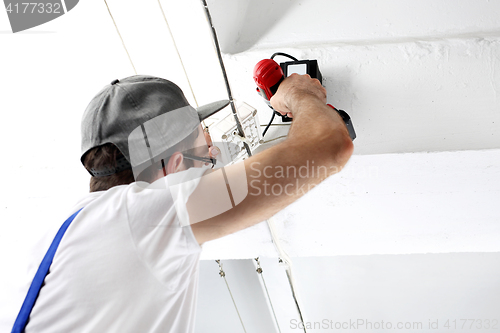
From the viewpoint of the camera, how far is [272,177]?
20.0 inches

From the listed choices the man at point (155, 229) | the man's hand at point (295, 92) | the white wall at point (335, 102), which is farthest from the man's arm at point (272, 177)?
the white wall at point (335, 102)

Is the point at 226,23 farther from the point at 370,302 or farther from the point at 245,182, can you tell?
the point at 370,302

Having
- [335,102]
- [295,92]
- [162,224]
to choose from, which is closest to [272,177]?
[162,224]

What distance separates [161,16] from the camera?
102 cm

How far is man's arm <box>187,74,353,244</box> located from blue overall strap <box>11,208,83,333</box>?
8.9 inches

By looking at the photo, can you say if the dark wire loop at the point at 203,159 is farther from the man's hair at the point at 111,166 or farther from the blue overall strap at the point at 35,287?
the blue overall strap at the point at 35,287

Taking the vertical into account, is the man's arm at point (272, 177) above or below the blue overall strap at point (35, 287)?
above

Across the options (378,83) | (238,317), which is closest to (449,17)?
(378,83)

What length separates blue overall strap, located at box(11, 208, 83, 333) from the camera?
52 cm

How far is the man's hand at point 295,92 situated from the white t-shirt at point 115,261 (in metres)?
0.29

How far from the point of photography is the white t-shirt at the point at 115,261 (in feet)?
1.72

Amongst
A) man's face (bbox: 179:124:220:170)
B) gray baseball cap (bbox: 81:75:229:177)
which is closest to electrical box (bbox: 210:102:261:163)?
man's face (bbox: 179:124:220:170)

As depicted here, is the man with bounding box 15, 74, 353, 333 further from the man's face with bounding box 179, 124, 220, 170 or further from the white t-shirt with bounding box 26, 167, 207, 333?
the man's face with bounding box 179, 124, 220, 170

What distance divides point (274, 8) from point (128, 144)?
69 centimetres
